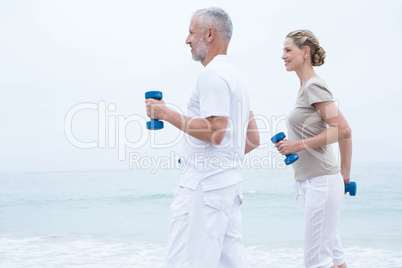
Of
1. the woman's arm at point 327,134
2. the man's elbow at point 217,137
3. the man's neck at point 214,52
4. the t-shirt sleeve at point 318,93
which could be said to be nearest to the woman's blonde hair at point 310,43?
the t-shirt sleeve at point 318,93

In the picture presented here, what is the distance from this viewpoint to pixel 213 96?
1936mm

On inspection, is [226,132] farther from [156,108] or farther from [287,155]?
[287,155]

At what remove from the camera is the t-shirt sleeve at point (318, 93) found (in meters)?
2.60

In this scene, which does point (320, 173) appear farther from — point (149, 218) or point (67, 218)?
point (67, 218)

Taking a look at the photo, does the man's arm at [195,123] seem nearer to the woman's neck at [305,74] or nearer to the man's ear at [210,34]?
the man's ear at [210,34]

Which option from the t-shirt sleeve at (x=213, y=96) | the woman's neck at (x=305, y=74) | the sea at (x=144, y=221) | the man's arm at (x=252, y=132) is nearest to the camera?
the t-shirt sleeve at (x=213, y=96)

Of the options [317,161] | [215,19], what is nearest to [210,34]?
[215,19]

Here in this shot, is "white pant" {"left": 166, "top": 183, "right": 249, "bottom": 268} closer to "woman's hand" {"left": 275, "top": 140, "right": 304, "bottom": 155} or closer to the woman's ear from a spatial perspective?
"woman's hand" {"left": 275, "top": 140, "right": 304, "bottom": 155}

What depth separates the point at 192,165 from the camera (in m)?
2.05

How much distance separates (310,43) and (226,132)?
43.2 inches

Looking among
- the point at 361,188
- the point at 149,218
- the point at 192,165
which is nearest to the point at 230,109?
the point at 192,165

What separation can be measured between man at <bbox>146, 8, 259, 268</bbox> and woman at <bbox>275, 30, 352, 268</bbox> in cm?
63

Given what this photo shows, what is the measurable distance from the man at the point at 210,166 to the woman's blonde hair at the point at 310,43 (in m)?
0.84

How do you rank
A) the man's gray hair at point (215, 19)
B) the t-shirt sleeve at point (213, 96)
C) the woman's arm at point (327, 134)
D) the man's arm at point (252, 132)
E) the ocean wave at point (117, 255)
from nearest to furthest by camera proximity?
1. the t-shirt sleeve at point (213, 96)
2. the man's gray hair at point (215, 19)
3. the man's arm at point (252, 132)
4. the woman's arm at point (327, 134)
5. the ocean wave at point (117, 255)
